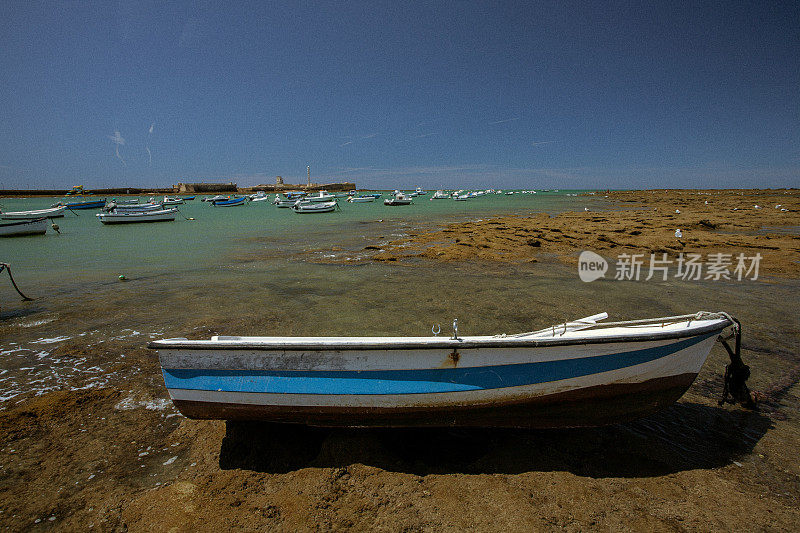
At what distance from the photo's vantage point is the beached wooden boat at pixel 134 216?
33250 millimetres

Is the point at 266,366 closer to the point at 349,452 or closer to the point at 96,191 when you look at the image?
the point at 349,452

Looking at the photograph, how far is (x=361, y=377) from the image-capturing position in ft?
11.2

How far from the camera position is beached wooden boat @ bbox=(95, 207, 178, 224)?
33.2 meters

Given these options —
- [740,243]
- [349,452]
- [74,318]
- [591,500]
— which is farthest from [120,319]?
[740,243]

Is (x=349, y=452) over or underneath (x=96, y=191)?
underneath

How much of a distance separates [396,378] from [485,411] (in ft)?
3.40

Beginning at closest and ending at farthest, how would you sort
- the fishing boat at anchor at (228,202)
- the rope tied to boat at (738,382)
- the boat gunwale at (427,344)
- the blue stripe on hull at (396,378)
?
the boat gunwale at (427,344)
the blue stripe on hull at (396,378)
the rope tied to boat at (738,382)
the fishing boat at anchor at (228,202)

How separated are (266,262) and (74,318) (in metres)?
7.05

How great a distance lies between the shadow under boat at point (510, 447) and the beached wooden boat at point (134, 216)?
39257 millimetres

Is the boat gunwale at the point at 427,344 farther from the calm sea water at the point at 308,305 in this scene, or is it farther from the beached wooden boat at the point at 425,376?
the calm sea water at the point at 308,305

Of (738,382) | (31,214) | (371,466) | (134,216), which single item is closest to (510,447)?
(371,466)

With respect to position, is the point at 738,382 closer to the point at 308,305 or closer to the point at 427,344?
the point at 427,344

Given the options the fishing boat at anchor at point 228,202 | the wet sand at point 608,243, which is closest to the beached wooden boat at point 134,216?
the fishing boat at anchor at point 228,202

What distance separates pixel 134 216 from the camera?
3431 centimetres
